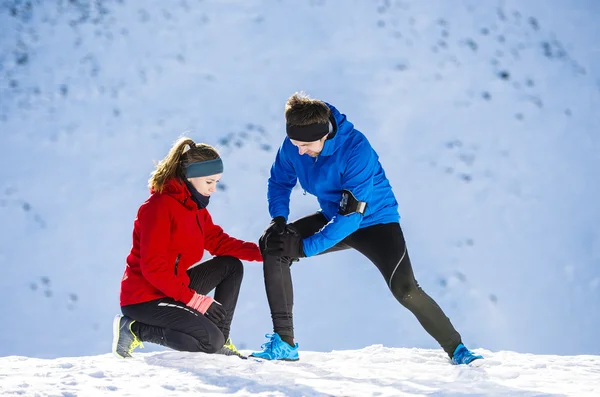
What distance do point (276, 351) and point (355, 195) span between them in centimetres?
84

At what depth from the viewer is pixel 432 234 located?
21.4 ft

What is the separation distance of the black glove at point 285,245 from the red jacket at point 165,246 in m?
0.38

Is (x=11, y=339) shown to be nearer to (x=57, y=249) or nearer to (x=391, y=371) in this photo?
(x=57, y=249)

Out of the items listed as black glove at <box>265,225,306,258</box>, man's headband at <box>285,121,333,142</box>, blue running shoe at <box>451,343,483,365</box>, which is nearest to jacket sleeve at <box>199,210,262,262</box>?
black glove at <box>265,225,306,258</box>

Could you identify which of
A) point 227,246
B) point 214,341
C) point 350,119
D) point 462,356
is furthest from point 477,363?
point 350,119

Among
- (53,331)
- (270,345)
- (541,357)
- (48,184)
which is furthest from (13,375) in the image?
(48,184)

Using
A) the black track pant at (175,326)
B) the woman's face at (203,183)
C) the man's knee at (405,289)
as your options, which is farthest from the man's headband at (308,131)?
the black track pant at (175,326)

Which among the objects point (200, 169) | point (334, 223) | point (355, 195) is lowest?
point (334, 223)

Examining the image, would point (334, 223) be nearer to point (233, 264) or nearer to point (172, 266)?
point (233, 264)

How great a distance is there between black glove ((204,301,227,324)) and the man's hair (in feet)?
3.02

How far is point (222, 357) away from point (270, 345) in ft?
0.83

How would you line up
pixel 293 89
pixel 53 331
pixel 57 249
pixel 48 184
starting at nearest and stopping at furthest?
A: pixel 53 331, pixel 57 249, pixel 48 184, pixel 293 89

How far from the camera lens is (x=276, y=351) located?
10.5 feet

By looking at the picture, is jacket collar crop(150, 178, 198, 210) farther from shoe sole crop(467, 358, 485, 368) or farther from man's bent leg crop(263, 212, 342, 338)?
shoe sole crop(467, 358, 485, 368)
